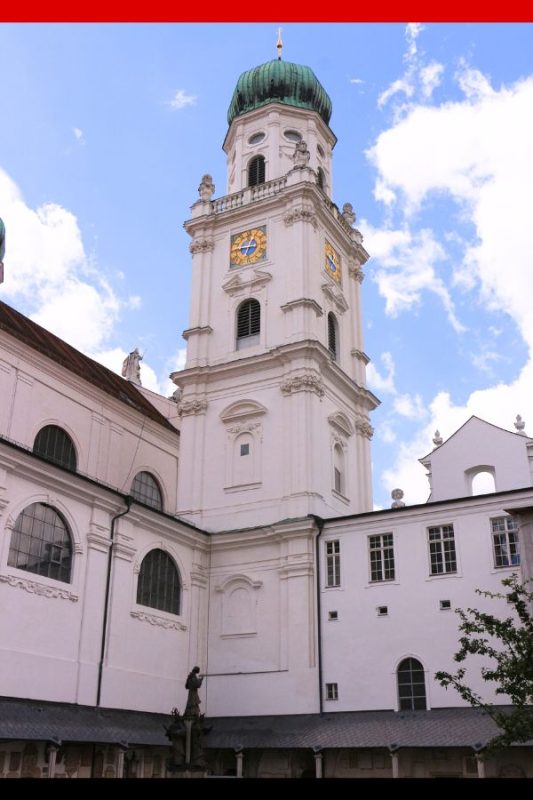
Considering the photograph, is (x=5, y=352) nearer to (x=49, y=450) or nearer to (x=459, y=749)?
(x=49, y=450)

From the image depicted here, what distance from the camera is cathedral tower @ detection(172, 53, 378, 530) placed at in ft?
114

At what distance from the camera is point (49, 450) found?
1396 inches

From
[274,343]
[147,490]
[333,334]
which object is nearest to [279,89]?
[333,334]

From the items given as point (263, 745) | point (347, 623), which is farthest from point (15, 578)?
point (347, 623)

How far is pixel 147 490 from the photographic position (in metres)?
40.7

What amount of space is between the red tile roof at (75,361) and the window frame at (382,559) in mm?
15503

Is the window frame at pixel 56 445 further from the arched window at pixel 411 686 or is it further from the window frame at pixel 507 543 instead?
the window frame at pixel 507 543

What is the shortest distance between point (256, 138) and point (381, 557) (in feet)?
80.9

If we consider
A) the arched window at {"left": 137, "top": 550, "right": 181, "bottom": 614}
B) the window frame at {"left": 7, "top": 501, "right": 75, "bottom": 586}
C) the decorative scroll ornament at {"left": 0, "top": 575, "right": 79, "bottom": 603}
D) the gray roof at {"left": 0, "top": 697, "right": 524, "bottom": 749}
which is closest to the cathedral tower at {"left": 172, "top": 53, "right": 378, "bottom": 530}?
the arched window at {"left": 137, "top": 550, "right": 181, "bottom": 614}

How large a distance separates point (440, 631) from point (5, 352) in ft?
66.2

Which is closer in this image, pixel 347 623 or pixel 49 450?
pixel 347 623

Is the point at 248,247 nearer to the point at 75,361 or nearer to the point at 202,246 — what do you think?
the point at 202,246

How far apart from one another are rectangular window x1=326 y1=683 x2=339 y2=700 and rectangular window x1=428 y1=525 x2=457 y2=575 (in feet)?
17.1

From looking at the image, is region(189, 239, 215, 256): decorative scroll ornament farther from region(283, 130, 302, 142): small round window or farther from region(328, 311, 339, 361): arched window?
region(283, 130, 302, 142): small round window
